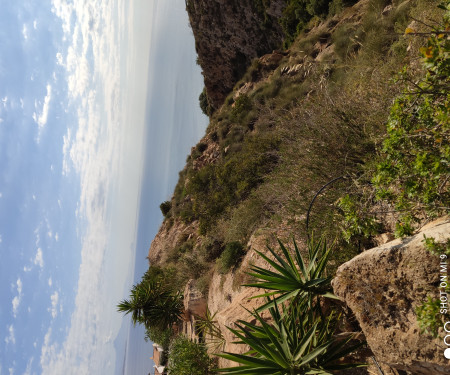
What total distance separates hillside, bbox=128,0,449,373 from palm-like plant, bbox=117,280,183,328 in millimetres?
1182

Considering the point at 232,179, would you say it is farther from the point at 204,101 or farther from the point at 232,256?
the point at 204,101

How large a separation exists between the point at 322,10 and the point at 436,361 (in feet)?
72.6

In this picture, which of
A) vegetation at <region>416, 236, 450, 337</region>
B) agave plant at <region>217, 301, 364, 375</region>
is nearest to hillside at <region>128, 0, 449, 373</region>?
vegetation at <region>416, 236, 450, 337</region>

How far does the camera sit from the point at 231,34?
84.2ft

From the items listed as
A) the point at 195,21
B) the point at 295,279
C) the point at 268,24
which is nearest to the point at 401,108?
the point at 295,279

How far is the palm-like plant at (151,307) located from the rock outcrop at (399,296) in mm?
9780

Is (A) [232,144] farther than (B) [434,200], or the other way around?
(A) [232,144]

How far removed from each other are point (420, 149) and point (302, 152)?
3517 mm

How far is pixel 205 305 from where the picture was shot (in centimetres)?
1062

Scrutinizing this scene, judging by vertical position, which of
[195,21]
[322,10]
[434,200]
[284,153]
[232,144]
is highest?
[195,21]

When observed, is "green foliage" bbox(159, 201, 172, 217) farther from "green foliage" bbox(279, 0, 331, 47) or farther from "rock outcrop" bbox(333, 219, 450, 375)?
"rock outcrop" bbox(333, 219, 450, 375)

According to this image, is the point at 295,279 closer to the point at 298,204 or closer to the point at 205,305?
the point at 298,204

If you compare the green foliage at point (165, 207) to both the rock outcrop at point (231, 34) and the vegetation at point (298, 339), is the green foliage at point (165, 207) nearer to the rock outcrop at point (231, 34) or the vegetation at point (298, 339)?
the rock outcrop at point (231, 34)

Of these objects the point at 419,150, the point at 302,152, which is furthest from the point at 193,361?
the point at 419,150
